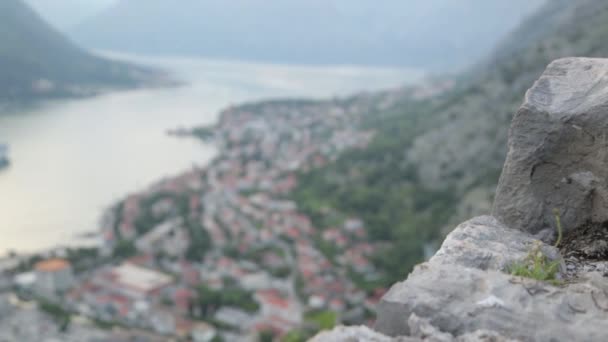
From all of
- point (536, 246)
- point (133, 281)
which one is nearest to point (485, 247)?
point (536, 246)

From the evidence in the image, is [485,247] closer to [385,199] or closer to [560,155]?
[560,155]

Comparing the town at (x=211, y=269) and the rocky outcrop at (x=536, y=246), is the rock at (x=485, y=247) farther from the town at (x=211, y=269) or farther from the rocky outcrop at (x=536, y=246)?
the town at (x=211, y=269)

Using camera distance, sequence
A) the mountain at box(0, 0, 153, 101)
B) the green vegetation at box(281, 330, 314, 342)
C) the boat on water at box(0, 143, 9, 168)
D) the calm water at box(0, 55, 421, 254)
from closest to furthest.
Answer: the green vegetation at box(281, 330, 314, 342) < the calm water at box(0, 55, 421, 254) < the boat on water at box(0, 143, 9, 168) < the mountain at box(0, 0, 153, 101)

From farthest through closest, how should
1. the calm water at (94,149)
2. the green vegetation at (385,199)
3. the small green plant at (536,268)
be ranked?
the calm water at (94,149) → the green vegetation at (385,199) → the small green plant at (536,268)

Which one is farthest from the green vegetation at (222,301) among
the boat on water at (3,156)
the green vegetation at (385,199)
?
the boat on water at (3,156)

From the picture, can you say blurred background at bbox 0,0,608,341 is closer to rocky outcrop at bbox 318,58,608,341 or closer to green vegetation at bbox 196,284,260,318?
green vegetation at bbox 196,284,260,318

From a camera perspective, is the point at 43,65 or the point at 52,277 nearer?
the point at 52,277

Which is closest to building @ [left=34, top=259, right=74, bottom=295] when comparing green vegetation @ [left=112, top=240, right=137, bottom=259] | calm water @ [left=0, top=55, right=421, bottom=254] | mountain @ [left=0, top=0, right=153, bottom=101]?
green vegetation @ [left=112, top=240, right=137, bottom=259]
